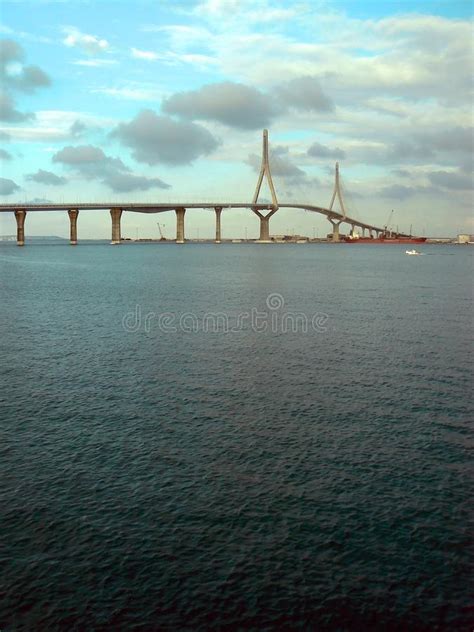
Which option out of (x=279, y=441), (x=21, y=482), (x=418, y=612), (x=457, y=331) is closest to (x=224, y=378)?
(x=279, y=441)

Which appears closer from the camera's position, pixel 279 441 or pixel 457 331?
pixel 279 441

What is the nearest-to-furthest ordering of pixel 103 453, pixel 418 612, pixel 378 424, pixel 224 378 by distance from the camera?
pixel 418 612, pixel 103 453, pixel 378 424, pixel 224 378

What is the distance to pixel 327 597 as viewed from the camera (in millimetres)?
13531

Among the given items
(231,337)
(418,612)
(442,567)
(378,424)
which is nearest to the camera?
(418,612)

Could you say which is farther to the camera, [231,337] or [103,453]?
[231,337]

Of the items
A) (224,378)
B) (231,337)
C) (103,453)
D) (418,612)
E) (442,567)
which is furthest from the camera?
(231,337)

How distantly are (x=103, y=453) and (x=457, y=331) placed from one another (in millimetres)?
33820

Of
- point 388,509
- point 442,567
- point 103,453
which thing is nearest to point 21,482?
point 103,453

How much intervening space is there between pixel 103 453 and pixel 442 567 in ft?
40.2

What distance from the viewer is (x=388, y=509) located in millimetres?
17359

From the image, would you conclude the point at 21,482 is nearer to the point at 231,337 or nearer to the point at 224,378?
the point at 224,378

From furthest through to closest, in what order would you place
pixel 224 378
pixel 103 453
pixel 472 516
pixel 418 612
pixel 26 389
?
pixel 224 378
pixel 26 389
pixel 103 453
pixel 472 516
pixel 418 612

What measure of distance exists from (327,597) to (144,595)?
14.3 ft

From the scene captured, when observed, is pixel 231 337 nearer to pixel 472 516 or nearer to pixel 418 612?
pixel 472 516
